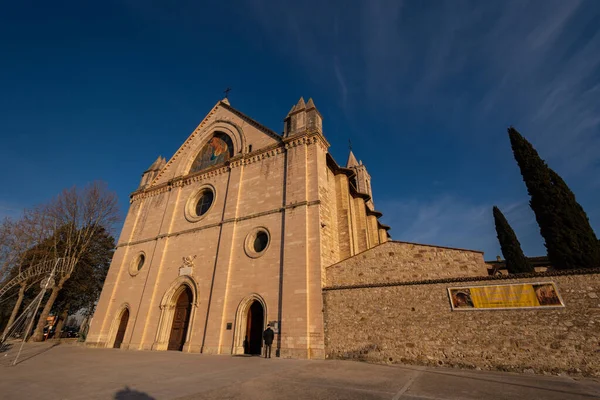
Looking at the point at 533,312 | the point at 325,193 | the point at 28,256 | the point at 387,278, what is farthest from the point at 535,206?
the point at 28,256

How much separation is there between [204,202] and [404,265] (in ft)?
43.7

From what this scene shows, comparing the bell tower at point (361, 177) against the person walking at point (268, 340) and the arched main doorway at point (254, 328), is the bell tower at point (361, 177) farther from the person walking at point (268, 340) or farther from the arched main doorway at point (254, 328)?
the person walking at point (268, 340)

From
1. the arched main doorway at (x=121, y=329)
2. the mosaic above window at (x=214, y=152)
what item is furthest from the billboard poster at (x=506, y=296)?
the arched main doorway at (x=121, y=329)

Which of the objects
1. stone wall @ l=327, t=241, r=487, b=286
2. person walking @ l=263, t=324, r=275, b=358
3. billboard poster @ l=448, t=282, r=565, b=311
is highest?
stone wall @ l=327, t=241, r=487, b=286

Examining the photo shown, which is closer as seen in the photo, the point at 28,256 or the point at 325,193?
the point at 325,193

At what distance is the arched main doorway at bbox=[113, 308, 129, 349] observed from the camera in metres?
16.4

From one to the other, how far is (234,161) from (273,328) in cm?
1038

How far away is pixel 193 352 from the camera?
12.6 metres

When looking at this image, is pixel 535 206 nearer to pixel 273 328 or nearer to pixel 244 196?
pixel 273 328

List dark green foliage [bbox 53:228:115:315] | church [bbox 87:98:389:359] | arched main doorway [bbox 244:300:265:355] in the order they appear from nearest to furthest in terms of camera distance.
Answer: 1. church [bbox 87:98:389:359]
2. arched main doorway [bbox 244:300:265:355]
3. dark green foliage [bbox 53:228:115:315]

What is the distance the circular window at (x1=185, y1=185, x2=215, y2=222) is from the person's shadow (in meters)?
12.8

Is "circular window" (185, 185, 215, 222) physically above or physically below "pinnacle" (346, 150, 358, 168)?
below

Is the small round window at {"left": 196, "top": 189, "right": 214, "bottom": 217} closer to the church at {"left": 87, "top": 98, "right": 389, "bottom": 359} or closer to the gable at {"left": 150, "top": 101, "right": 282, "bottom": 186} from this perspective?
the church at {"left": 87, "top": 98, "right": 389, "bottom": 359}

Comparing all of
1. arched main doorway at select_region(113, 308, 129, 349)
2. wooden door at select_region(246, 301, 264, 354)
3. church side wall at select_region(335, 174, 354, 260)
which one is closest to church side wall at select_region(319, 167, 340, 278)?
church side wall at select_region(335, 174, 354, 260)
